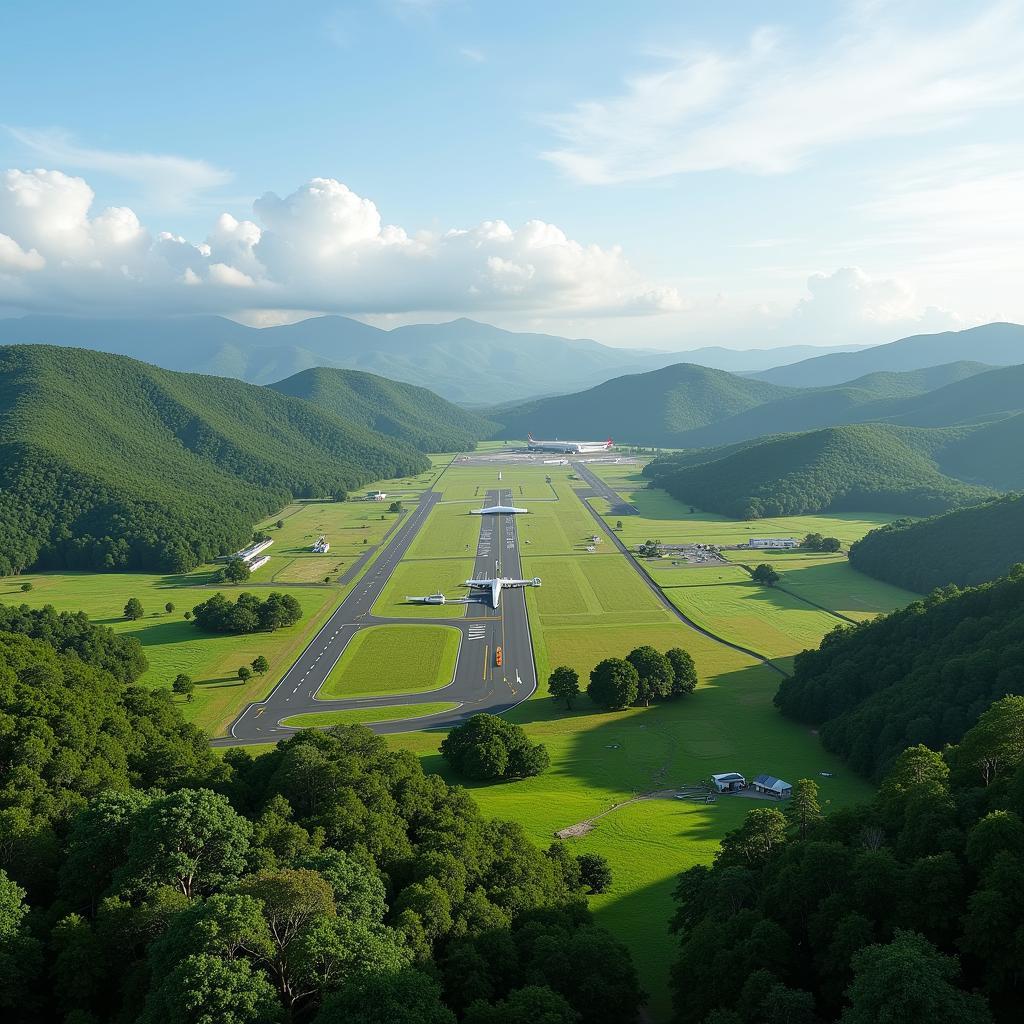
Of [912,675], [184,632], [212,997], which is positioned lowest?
[184,632]

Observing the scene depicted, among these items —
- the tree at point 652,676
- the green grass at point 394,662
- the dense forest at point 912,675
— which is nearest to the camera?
the dense forest at point 912,675

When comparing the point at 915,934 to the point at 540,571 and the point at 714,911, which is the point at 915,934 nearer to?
the point at 714,911

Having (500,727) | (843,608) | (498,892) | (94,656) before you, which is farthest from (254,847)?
(843,608)


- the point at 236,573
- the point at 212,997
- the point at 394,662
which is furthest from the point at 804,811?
the point at 236,573

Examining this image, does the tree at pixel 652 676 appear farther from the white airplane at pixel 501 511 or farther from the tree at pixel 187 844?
the white airplane at pixel 501 511

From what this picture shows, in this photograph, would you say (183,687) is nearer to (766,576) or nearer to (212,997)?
(212,997)

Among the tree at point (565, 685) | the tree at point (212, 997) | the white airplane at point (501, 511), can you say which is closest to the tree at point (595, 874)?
the tree at point (212, 997)

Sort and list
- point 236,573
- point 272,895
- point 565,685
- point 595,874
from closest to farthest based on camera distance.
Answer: point 272,895, point 595,874, point 565,685, point 236,573
